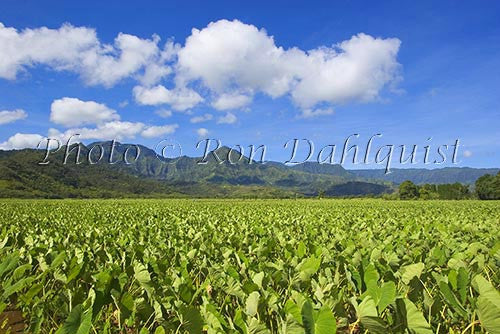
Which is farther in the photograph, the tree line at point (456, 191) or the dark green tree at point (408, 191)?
the dark green tree at point (408, 191)

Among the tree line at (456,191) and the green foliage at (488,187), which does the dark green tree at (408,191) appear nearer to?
the tree line at (456,191)

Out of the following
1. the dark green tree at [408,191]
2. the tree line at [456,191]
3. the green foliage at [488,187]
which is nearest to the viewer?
the green foliage at [488,187]

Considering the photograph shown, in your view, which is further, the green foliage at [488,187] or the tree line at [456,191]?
the tree line at [456,191]

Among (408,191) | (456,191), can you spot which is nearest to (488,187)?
(456,191)

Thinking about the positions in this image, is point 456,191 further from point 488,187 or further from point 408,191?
point 408,191

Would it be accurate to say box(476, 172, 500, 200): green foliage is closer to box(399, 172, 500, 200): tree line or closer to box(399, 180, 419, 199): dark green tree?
box(399, 172, 500, 200): tree line

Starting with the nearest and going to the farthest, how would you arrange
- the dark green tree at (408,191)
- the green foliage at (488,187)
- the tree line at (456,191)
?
the green foliage at (488,187) → the tree line at (456,191) → the dark green tree at (408,191)

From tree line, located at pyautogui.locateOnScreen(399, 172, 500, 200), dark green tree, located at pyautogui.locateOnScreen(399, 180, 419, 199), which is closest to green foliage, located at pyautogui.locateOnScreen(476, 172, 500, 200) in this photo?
tree line, located at pyautogui.locateOnScreen(399, 172, 500, 200)

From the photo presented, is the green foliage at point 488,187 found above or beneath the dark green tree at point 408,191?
above

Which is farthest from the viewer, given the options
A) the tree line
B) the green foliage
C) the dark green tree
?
the dark green tree

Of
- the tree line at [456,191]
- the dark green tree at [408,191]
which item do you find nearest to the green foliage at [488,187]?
the tree line at [456,191]

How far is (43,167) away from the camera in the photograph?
197500 mm

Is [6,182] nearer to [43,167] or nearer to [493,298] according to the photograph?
[43,167]

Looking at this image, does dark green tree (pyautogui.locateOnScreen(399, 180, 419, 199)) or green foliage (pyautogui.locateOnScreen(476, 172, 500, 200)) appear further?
dark green tree (pyautogui.locateOnScreen(399, 180, 419, 199))
